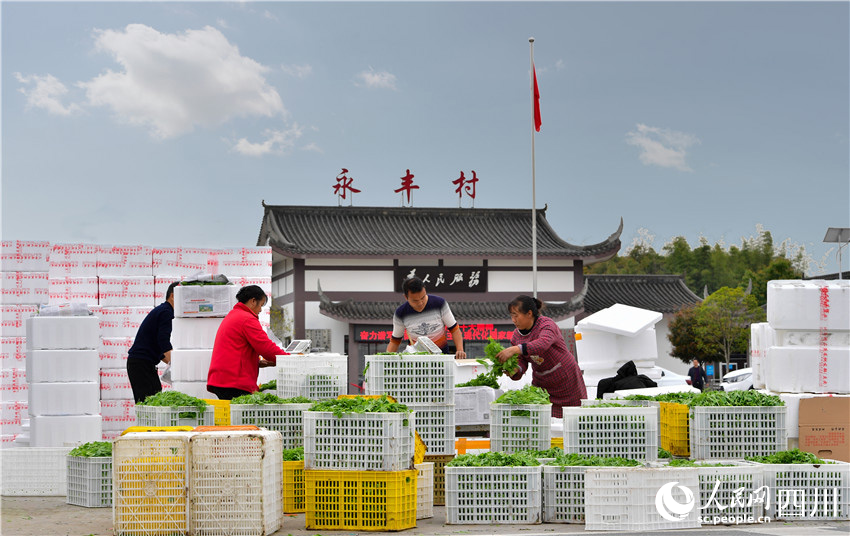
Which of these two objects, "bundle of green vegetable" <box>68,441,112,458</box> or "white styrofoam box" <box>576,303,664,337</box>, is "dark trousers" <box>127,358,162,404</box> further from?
"white styrofoam box" <box>576,303,664,337</box>

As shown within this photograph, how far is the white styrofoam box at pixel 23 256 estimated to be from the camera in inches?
484

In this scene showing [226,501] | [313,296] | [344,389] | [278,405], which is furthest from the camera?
[313,296]

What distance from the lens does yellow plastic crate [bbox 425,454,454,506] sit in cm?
751

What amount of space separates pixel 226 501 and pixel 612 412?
2.85 metres

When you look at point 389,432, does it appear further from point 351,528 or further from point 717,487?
point 717,487

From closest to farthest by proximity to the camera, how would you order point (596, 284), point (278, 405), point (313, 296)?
point (278, 405)
point (313, 296)
point (596, 284)

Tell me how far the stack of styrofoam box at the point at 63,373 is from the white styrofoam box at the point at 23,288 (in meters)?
2.45

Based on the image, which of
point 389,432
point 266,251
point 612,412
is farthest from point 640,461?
point 266,251

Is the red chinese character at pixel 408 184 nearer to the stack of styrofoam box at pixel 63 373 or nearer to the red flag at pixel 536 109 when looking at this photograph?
the red flag at pixel 536 109

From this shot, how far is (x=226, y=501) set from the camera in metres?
6.29

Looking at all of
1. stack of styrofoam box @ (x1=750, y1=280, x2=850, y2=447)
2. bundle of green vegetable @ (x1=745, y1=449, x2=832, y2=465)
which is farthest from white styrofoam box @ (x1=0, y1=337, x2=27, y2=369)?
bundle of green vegetable @ (x1=745, y1=449, x2=832, y2=465)

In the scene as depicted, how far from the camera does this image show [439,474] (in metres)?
7.57

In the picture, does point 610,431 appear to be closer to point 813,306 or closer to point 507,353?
point 507,353

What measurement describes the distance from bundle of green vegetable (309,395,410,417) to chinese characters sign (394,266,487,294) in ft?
105
